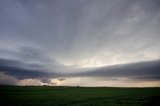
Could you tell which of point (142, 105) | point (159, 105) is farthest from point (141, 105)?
point (159, 105)

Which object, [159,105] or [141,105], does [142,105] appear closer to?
[141,105]

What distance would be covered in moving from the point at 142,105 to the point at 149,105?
1.23 meters

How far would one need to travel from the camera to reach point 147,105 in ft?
111

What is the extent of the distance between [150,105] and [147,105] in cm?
53

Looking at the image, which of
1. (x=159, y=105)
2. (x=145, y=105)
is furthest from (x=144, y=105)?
(x=159, y=105)

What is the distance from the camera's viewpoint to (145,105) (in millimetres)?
33781

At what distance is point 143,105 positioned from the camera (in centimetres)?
3378

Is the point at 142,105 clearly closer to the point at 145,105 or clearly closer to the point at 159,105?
the point at 145,105

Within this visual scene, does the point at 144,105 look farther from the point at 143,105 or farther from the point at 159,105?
the point at 159,105

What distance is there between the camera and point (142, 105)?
33.8 m

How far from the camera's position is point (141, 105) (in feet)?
111

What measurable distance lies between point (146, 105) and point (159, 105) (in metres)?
2.06

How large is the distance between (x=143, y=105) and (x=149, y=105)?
3.45 ft

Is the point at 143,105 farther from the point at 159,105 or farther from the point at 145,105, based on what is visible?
the point at 159,105
